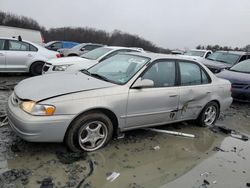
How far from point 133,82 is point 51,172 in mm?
1871

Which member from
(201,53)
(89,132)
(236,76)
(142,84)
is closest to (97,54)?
(236,76)

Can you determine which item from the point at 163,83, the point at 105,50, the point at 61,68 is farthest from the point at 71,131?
the point at 105,50

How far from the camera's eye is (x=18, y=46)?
9477 millimetres

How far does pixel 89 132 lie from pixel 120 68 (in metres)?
1.45

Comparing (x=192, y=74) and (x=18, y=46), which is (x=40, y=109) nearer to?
(x=192, y=74)

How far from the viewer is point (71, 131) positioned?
381cm

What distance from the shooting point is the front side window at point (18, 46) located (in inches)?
366

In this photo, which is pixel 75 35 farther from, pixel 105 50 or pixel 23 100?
pixel 23 100

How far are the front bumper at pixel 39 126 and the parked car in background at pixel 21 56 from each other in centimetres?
605

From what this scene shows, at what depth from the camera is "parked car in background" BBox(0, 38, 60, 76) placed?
29.9 ft

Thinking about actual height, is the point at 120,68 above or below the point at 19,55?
above

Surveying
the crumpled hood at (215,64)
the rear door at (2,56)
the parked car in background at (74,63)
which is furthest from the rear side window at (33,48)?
the crumpled hood at (215,64)

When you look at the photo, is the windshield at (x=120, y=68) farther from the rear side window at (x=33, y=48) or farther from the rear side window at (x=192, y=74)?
the rear side window at (x=33, y=48)

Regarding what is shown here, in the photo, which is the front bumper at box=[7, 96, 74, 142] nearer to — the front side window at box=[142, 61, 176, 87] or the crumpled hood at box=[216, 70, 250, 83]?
the front side window at box=[142, 61, 176, 87]
